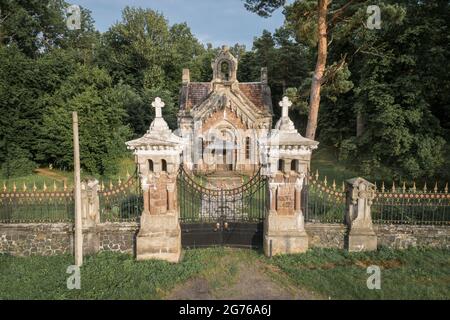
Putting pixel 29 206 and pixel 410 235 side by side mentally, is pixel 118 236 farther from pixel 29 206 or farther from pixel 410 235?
pixel 410 235

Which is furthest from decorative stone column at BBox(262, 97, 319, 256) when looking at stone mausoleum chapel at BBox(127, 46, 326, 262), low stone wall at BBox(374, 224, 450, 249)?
low stone wall at BBox(374, 224, 450, 249)

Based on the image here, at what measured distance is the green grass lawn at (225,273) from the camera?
20.3 ft

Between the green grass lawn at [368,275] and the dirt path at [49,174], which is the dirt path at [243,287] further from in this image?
the dirt path at [49,174]

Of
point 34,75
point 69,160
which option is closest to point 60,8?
point 34,75

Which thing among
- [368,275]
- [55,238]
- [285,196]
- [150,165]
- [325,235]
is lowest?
[368,275]

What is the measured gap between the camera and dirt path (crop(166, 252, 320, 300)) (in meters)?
6.16

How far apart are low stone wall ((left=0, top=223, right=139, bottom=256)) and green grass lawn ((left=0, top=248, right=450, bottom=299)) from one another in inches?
10.9

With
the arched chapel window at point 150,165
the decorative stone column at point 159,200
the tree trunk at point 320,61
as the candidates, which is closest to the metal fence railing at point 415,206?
the tree trunk at point 320,61

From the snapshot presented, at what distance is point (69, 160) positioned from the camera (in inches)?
775

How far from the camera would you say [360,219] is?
7828 millimetres

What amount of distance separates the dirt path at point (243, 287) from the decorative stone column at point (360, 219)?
2.37 m

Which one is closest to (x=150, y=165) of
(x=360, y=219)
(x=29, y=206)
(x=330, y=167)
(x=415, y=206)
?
(x=29, y=206)

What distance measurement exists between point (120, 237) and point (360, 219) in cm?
634
